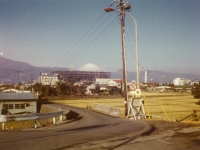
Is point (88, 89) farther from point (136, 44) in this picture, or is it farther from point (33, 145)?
point (33, 145)

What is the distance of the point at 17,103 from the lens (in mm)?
35344

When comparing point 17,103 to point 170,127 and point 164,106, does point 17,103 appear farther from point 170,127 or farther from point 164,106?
point 170,127

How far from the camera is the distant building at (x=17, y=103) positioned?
34.3 meters

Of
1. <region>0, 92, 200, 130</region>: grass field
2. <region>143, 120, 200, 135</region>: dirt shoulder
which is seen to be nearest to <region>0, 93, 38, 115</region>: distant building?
<region>0, 92, 200, 130</region>: grass field

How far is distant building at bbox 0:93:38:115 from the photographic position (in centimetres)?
3434

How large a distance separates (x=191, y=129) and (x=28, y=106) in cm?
3147

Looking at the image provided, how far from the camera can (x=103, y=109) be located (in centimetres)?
2475

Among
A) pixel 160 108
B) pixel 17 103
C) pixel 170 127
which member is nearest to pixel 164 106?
pixel 160 108

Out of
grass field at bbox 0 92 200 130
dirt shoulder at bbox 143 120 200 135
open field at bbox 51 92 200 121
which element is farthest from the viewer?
open field at bbox 51 92 200 121

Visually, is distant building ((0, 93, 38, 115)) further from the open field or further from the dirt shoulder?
the dirt shoulder

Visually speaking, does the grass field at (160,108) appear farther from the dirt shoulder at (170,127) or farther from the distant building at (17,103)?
the distant building at (17,103)

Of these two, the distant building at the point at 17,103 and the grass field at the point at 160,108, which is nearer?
the grass field at the point at 160,108

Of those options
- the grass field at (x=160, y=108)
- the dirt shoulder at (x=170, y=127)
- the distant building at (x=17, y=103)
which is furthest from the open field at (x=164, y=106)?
the distant building at (x=17, y=103)

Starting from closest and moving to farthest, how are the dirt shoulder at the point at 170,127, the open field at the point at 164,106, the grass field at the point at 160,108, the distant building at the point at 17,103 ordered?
the dirt shoulder at the point at 170,127, the grass field at the point at 160,108, the open field at the point at 164,106, the distant building at the point at 17,103
